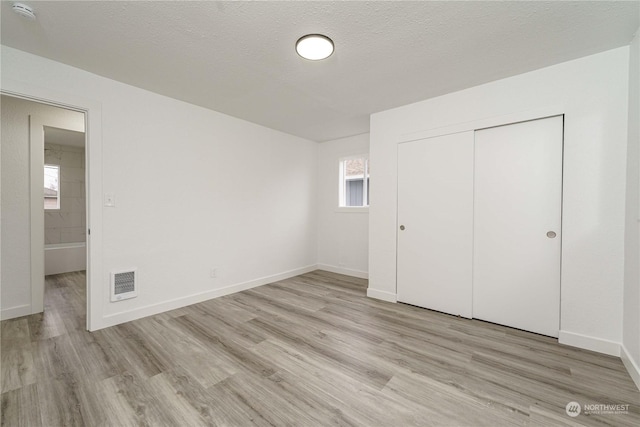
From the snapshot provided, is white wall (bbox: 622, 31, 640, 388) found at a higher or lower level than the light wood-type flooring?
higher

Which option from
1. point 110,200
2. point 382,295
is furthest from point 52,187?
point 382,295

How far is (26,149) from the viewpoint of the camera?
2912 millimetres

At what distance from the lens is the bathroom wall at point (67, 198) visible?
17.2ft

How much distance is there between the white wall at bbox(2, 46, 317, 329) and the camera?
2.57m

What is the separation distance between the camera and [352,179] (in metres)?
4.97

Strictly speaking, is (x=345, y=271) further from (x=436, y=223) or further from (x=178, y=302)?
(x=178, y=302)

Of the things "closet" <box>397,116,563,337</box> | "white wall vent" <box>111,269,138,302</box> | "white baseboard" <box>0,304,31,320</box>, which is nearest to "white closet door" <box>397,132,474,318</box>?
"closet" <box>397,116,563,337</box>

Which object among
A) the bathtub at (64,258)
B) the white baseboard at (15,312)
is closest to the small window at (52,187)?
the bathtub at (64,258)

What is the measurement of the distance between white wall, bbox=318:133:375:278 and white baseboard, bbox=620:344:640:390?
9.76 ft

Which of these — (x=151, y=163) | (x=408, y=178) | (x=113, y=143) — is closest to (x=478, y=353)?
(x=408, y=178)

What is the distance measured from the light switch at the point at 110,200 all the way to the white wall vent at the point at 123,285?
2.37ft

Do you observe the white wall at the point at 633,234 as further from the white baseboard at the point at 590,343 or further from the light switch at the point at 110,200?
the light switch at the point at 110,200

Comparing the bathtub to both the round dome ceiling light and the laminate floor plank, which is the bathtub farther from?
the round dome ceiling light

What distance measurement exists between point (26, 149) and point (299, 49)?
3.46 meters
